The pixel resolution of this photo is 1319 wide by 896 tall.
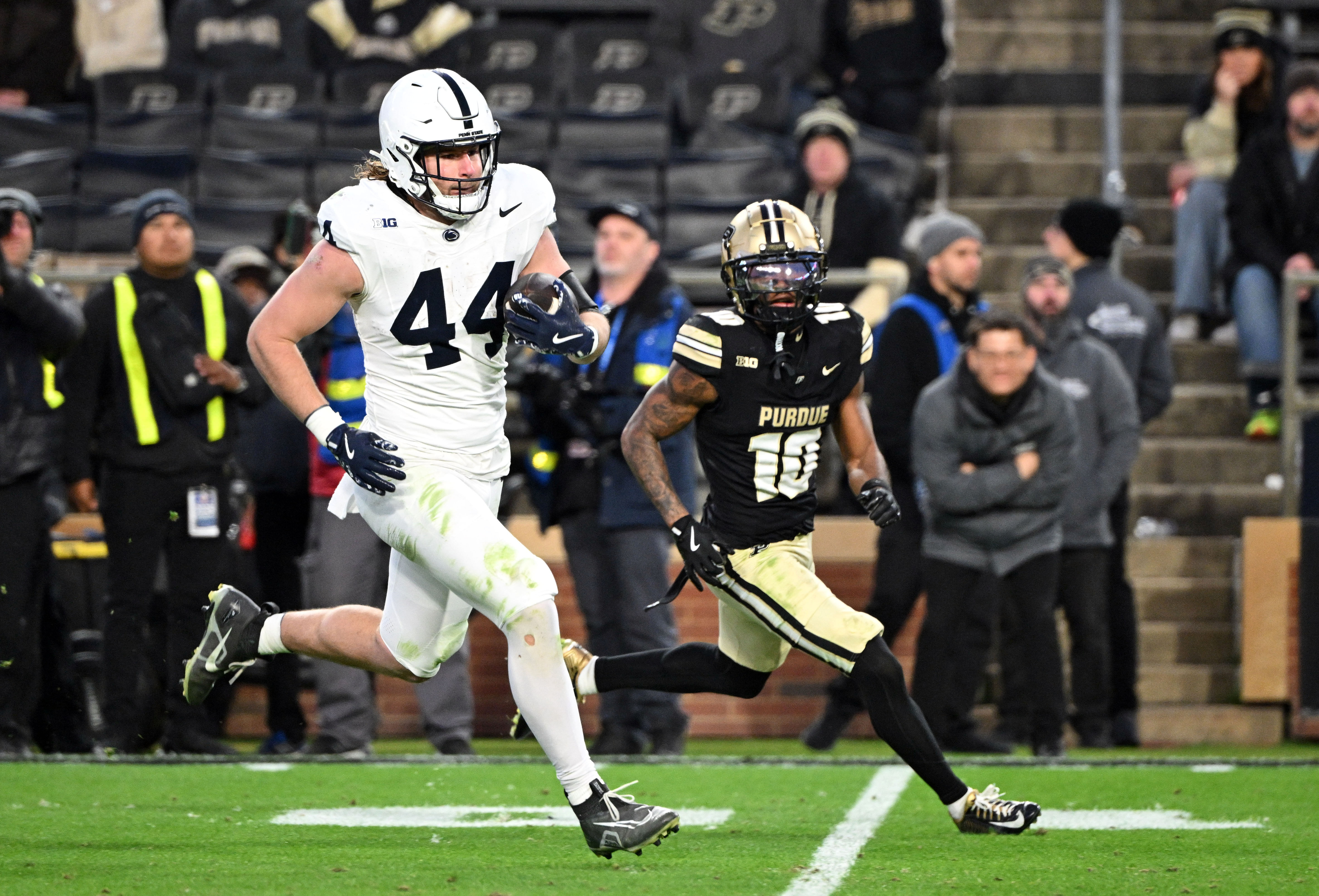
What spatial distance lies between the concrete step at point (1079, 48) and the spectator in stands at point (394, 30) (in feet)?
10.5

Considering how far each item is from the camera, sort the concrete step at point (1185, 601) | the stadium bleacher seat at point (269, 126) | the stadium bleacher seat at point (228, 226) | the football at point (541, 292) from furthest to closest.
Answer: the stadium bleacher seat at point (269, 126), the stadium bleacher seat at point (228, 226), the concrete step at point (1185, 601), the football at point (541, 292)

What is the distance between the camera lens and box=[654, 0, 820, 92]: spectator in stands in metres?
12.4

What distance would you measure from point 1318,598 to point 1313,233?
6.81ft

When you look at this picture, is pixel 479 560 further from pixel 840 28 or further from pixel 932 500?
pixel 840 28

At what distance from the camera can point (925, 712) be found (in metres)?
8.10

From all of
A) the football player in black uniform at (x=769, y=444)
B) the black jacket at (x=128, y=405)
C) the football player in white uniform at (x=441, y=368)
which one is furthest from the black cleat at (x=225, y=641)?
the black jacket at (x=128, y=405)

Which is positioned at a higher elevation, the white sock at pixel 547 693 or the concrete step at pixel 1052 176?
the concrete step at pixel 1052 176

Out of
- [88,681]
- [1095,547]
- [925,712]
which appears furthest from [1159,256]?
[88,681]

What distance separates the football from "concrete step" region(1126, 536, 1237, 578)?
5.27 meters

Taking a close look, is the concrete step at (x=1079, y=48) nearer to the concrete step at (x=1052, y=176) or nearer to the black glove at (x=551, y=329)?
the concrete step at (x=1052, y=176)

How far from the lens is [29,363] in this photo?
26.3 ft

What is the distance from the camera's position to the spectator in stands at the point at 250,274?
32.1 ft

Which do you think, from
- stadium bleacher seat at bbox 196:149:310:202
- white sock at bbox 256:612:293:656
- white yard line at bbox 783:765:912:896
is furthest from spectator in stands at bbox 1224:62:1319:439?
white sock at bbox 256:612:293:656

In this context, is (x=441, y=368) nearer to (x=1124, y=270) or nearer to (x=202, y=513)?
(x=202, y=513)
